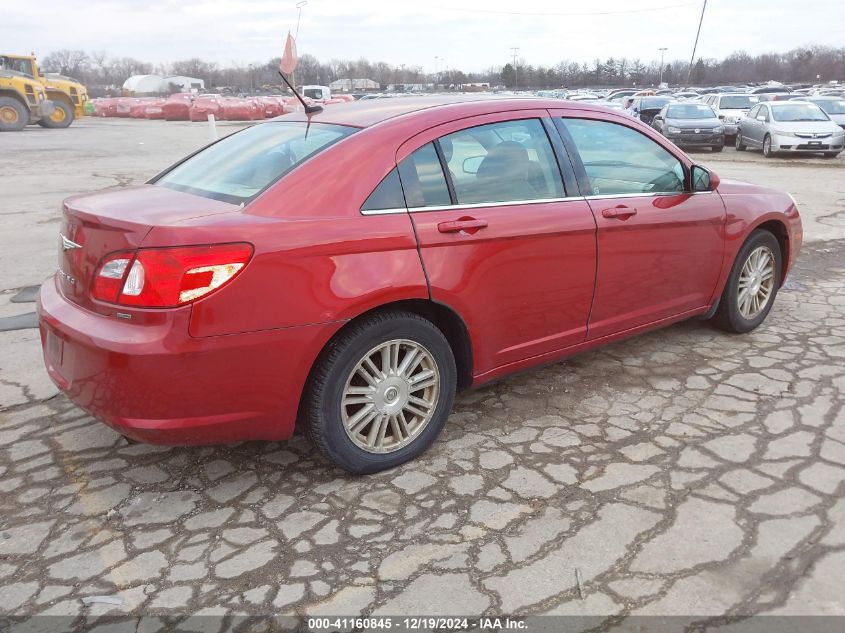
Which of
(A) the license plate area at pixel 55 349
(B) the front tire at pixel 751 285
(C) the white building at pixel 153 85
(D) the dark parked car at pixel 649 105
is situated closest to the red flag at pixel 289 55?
(A) the license plate area at pixel 55 349

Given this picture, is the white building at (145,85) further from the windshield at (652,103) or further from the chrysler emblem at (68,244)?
the chrysler emblem at (68,244)

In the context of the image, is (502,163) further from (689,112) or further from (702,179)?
(689,112)

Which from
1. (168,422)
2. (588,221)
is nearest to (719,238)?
(588,221)

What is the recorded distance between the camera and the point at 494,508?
2.81 m

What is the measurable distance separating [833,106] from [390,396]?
22.1 meters

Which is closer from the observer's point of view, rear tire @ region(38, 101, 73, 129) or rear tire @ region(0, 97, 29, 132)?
rear tire @ region(0, 97, 29, 132)

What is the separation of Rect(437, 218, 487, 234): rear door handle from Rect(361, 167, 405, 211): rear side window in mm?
206

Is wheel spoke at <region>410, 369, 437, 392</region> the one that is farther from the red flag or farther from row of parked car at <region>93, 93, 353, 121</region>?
row of parked car at <region>93, 93, 353, 121</region>

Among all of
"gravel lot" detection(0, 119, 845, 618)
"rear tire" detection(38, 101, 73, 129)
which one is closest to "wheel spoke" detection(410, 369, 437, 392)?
"gravel lot" detection(0, 119, 845, 618)

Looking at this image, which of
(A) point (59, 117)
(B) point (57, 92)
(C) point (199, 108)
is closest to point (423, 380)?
(B) point (57, 92)

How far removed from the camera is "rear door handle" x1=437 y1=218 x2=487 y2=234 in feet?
9.97

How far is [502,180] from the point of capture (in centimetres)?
335

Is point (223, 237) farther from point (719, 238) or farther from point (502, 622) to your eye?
point (719, 238)

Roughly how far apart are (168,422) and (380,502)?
91cm
